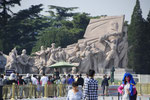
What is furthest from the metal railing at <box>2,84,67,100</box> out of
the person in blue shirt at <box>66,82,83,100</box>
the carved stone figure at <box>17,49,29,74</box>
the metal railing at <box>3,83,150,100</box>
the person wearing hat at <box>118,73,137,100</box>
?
the carved stone figure at <box>17,49,29,74</box>

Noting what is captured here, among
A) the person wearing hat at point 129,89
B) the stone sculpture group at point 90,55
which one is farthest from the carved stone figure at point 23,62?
the person wearing hat at point 129,89

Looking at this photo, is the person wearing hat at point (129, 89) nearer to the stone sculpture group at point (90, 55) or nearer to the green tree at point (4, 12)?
the stone sculpture group at point (90, 55)

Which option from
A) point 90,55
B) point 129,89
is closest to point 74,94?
point 129,89

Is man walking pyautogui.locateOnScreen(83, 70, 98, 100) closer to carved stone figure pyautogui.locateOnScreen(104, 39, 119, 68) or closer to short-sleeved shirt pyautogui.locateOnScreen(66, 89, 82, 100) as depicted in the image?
short-sleeved shirt pyautogui.locateOnScreen(66, 89, 82, 100)

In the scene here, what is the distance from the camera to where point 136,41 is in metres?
55.0

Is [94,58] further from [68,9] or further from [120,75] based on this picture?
[68,9]

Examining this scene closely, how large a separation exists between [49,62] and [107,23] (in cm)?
683

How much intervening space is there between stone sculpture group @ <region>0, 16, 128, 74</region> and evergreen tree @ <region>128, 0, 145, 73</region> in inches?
431

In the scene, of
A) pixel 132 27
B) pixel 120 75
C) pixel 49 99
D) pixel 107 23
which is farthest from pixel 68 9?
pixel 49 99

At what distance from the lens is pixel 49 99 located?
71.5ft

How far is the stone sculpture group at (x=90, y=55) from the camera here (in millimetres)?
41375

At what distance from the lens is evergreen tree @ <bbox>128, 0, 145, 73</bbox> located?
54.1 m

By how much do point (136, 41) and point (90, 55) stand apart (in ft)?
47.9

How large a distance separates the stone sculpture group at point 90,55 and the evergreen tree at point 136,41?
10947mm
